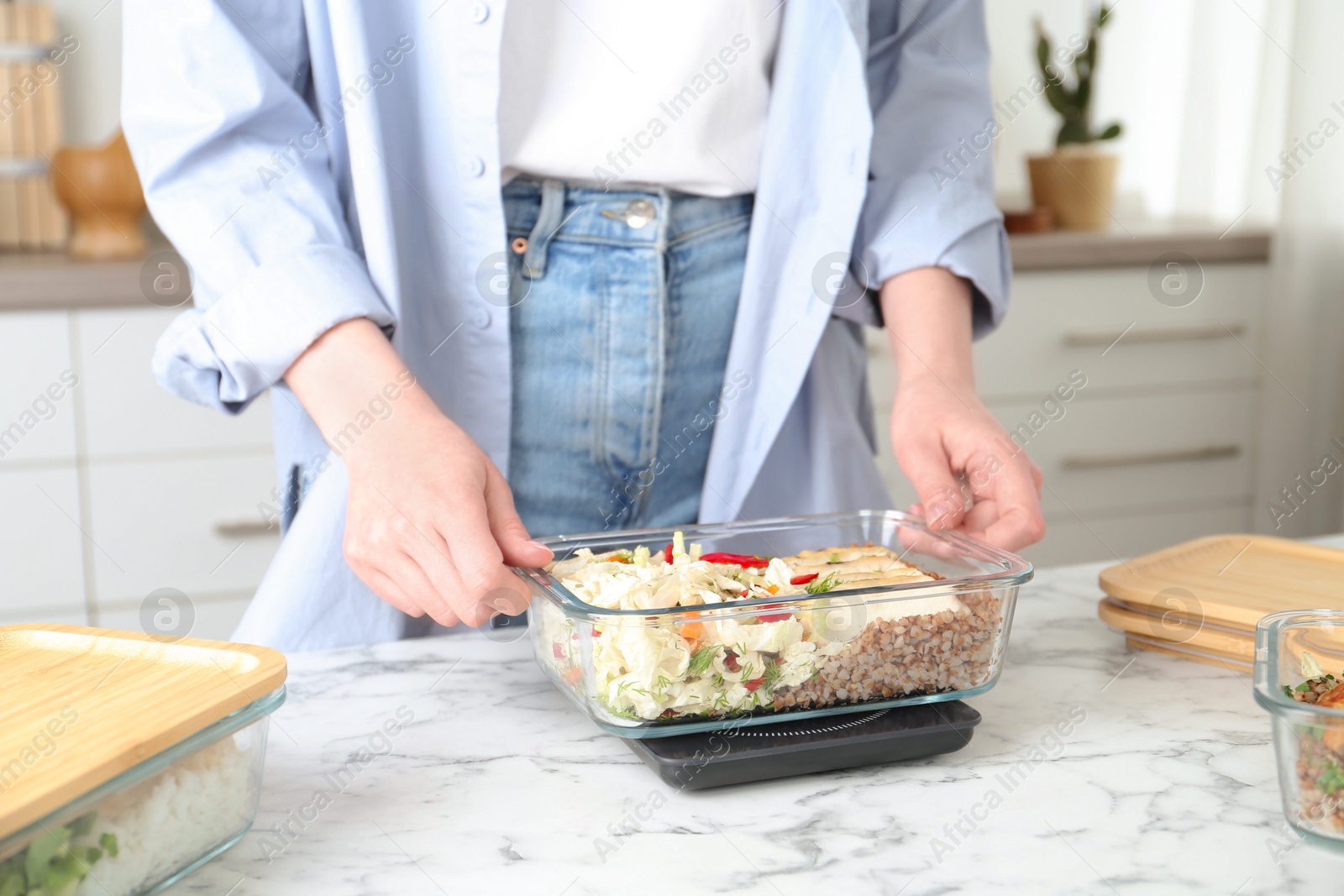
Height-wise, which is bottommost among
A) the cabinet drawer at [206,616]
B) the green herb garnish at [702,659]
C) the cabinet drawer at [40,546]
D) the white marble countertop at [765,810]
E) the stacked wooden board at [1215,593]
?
the cabinet drawer at [206,616]

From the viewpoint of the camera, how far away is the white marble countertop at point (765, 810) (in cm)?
50

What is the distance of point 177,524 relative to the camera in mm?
1860

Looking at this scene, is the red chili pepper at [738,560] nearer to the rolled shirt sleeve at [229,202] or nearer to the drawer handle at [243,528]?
the rolled shirt sleeve at [229,202]

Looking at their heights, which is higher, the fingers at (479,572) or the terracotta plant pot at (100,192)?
the terracotta plant pot at (100,192)

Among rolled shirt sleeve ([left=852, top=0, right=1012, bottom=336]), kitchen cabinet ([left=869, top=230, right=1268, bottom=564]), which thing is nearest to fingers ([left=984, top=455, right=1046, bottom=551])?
rolled shirt sleeve ([left=852, top=0, right=1012, bottom=336])

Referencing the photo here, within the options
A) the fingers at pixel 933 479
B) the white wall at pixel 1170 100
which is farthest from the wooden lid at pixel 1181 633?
the white wall at pixel 1170 100

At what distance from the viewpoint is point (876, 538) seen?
2.58 feet

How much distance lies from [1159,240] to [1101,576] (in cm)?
177

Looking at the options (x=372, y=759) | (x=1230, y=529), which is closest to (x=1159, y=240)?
(x=1230, y=529)

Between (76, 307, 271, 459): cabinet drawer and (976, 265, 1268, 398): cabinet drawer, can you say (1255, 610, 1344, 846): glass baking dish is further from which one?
(976, 265, 1268, 398): cabinet drawer

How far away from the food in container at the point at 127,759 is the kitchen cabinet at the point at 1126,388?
1802 mm

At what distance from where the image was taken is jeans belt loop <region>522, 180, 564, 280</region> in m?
0.89

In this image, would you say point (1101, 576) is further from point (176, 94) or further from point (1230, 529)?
point (1230, 529)

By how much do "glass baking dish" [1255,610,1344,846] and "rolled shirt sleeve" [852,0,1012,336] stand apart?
0.46 meters
